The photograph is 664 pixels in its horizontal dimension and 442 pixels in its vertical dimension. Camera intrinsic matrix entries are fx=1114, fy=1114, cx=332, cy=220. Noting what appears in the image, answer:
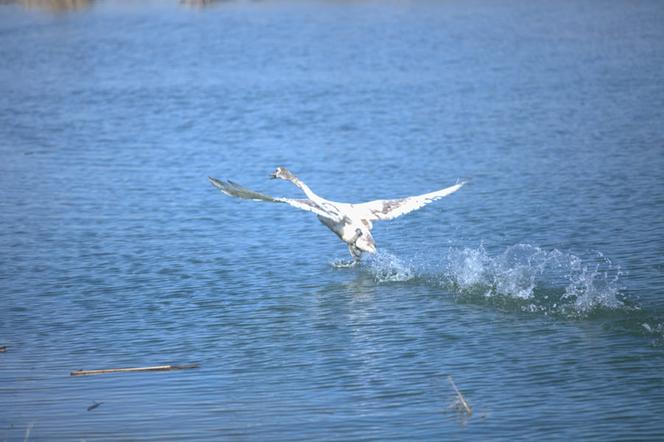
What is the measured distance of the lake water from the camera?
31.9 feet

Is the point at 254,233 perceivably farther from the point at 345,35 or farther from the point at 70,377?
the point at 345,35

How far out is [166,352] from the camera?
11.2 m

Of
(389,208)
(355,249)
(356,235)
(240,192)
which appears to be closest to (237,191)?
(240,192)

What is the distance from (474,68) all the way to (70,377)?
76.8ft

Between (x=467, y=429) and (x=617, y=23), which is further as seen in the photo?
(x=617, y=23)

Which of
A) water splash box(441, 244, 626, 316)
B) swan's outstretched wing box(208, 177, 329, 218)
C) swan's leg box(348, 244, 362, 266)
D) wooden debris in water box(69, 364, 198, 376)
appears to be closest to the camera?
wooden debris in water box(69, 364, 198, 376)

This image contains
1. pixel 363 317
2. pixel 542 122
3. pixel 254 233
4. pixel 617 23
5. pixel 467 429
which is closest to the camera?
pixel 467 429

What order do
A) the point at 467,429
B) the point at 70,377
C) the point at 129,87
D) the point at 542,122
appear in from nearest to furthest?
the point at 467,429, the point at 70,377, the point at 542,122, the point at 129,87

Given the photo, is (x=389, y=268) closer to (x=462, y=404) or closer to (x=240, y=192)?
(x=240, y=192)

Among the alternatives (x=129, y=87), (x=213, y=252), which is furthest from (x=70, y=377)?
(x=129, y=87)

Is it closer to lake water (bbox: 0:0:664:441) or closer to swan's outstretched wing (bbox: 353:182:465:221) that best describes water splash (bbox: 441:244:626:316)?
lake water (bbox: 0:0:664:441)

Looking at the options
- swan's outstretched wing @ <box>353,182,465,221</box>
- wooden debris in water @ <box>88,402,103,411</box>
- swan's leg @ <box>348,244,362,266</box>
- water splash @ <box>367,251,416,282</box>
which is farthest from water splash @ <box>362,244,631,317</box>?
wooden debris in water @ <box>88,402,103,411</box>

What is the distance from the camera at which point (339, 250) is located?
15.5 meters

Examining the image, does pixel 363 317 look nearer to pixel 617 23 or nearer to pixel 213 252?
pixel 213 252
